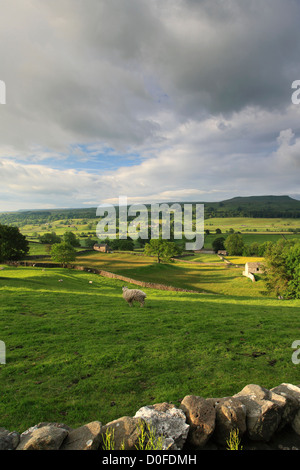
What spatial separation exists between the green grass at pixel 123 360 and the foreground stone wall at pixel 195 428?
1489mm

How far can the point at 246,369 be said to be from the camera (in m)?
7.63

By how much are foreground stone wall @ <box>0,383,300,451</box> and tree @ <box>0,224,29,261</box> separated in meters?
54.6

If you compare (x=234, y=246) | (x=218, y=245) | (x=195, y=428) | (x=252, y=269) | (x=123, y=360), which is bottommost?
(x=252, y=269)

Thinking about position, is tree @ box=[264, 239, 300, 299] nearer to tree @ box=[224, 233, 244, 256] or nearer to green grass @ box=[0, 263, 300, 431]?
green grass @ box=[0, 263, 300, 431]

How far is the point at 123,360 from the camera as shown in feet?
26.7

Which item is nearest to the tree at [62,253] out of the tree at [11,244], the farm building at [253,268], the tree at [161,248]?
the tree at [11,244]

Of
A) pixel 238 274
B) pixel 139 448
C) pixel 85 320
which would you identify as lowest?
pixel 238 274

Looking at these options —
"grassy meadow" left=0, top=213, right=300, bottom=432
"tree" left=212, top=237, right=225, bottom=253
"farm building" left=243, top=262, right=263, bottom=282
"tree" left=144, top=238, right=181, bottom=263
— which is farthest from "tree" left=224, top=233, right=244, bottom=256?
"grassy meadow" left=0, top=213, right=300, bottom=432

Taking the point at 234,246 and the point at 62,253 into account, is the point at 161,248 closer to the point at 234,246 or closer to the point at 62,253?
the point at 62,253

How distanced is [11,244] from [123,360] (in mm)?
54321

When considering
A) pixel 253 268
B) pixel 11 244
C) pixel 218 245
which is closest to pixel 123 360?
pixel 253 268

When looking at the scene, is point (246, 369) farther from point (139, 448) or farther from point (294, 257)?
point (294, 257)
